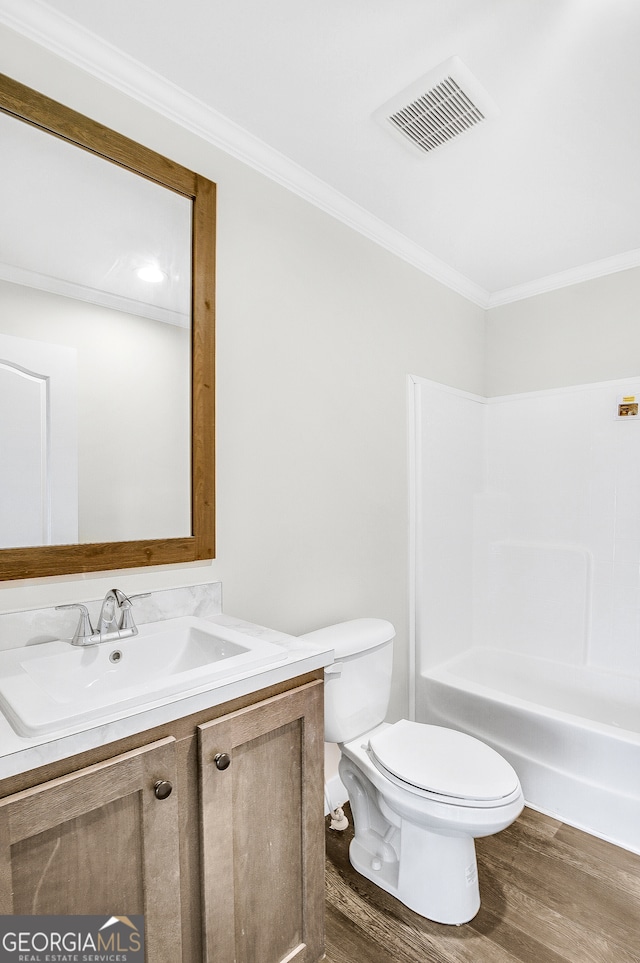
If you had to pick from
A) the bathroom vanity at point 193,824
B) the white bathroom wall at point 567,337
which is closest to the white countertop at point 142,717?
the bathroom vanity at point 193,824

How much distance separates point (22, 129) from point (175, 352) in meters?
0.62

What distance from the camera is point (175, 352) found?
157 centimetres

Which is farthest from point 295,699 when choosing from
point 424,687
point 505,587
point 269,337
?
point 505,587

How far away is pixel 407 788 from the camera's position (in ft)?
5.11

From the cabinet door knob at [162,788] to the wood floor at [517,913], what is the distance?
91 centimetres

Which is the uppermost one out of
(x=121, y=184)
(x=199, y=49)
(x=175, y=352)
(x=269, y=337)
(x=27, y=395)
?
(x=199, y=49)

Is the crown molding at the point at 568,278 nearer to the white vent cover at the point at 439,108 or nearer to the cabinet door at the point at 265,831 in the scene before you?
the white vent cover at the point at 439,108

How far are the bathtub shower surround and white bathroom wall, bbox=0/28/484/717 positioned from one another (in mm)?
267

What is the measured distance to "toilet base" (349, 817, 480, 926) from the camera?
158cm

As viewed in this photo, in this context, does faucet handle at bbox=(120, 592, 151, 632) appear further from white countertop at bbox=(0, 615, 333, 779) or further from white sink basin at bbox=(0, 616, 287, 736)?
white countertop at bbox=(0, 615, 333, 779)

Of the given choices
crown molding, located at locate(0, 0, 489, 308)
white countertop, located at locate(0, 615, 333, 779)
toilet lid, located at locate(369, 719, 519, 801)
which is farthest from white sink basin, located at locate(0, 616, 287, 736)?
crown molding, located at locate(0, 0, 489, 308)

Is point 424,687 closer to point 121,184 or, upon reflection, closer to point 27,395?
point 27,395

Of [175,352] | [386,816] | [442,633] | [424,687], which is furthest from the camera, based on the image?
[442,633]

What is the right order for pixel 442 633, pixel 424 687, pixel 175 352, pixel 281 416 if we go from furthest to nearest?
pixel 442 633, pixel 424 687, pixel 281 416, pixel 175 352
